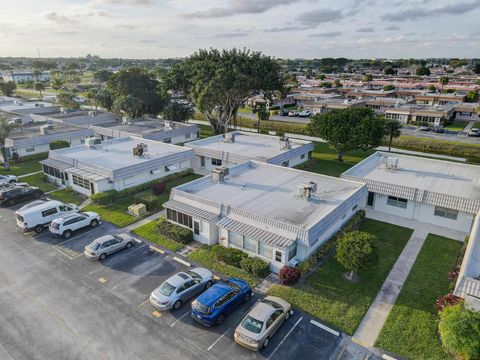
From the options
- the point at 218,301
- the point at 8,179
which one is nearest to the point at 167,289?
the point at 218,301

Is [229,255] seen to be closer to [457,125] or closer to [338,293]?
[338,293]

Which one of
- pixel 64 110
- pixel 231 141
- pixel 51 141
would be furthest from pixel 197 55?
pixel 64 110

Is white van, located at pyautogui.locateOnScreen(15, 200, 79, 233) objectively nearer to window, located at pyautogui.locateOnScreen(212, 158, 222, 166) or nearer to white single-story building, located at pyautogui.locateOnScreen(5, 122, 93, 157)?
window, located at pyautogui.locateOnScreen(212, 158, 222, 166)

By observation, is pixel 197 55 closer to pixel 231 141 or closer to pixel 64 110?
pixel 231 141

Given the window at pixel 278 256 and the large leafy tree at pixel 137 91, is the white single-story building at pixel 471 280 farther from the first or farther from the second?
the large leafy tree at pixel 137 91

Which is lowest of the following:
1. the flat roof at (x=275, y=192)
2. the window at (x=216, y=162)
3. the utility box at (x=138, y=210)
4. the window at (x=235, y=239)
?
the utility box at (x=138, y=210)

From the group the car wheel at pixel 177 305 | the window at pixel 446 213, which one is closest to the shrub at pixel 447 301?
the window at pixel 446 213
